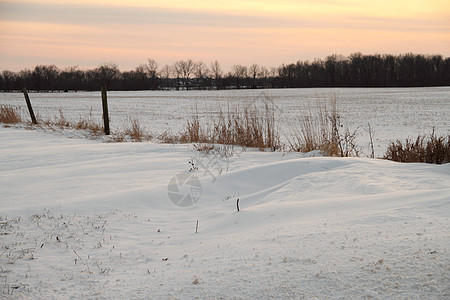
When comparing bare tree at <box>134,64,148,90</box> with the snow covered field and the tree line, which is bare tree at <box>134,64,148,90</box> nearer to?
the tree line

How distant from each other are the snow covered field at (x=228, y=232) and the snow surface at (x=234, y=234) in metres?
0.01

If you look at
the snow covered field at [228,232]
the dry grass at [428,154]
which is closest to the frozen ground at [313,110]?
the dry grass at [428,154]

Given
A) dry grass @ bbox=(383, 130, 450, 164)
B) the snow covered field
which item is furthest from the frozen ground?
the snow covered field

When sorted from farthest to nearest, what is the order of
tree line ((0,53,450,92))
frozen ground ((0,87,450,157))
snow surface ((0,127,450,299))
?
1. tree line ((0,53,450,92))
2. frozen ground ((0,87,450,157))
3. snow surface ((0,127,450,299))

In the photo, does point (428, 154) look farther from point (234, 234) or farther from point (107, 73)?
point (107, 73)

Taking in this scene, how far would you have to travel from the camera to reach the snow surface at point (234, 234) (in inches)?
84.5

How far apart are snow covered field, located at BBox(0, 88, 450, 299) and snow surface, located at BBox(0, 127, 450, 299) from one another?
12 millimetres

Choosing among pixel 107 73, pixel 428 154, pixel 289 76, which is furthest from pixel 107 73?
pixel 428 154

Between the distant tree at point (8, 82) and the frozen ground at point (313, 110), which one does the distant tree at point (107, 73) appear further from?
the frozen ground at point (313, 110)

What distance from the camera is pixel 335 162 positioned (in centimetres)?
547

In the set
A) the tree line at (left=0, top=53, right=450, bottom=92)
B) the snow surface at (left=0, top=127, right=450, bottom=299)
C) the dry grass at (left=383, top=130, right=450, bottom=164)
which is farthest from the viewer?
the tree line at (left=0, top=53, right=450, bottom=92)

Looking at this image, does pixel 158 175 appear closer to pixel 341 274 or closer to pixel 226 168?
pixel 226 168

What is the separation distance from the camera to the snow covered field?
2152 mm

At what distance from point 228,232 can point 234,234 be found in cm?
12
